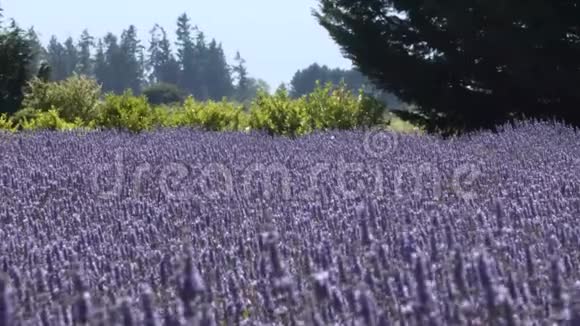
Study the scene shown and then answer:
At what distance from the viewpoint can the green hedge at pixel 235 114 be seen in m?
14.3

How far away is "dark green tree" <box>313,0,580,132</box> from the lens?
41.8 feet

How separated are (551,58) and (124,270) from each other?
10358 mm

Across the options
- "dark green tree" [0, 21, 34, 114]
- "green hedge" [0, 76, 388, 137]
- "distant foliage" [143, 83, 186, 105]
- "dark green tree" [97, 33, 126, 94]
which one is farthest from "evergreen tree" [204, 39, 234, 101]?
"green hedge" [0, 76, 388, 137]

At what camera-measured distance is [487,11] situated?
13.4 m

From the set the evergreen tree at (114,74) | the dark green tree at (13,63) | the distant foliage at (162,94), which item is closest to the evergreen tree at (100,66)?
the evergreen tree at (114,74)

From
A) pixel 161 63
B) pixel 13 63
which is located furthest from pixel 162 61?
pixel 13 63

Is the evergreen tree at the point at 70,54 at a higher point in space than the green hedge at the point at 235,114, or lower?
higher

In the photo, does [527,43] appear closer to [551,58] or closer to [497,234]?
[551,58]

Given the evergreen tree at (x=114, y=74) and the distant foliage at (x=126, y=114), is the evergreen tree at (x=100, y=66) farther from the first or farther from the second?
the distant foliage at (x=126, y=114)

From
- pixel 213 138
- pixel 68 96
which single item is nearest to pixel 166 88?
pixel 68 96

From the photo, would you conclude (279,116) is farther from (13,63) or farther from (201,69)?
(201,69)

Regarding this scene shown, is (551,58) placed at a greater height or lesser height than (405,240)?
greater
